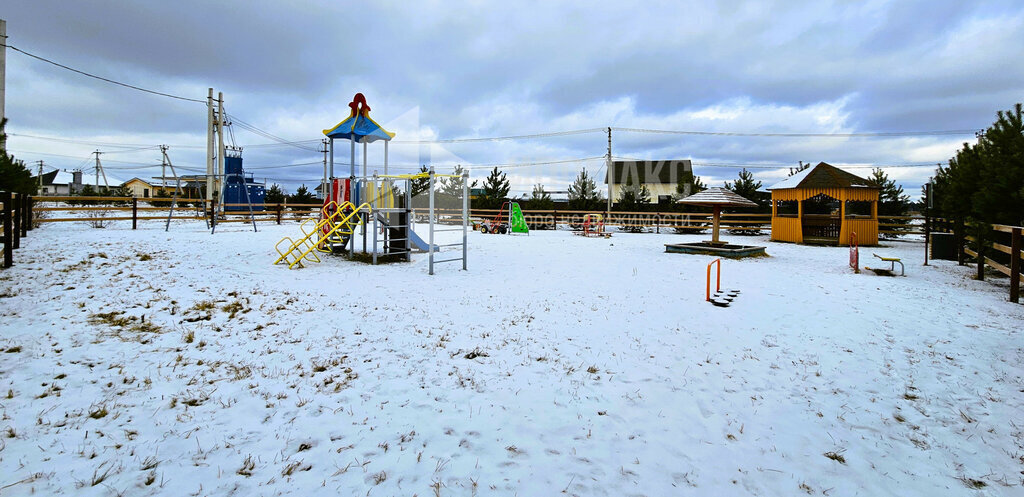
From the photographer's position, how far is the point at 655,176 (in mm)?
64500

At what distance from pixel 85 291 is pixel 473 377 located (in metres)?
6.31

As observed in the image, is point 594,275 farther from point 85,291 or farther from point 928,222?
point 928,222

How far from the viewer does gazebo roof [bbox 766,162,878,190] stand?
18.7m

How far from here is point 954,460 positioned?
10.3 feet

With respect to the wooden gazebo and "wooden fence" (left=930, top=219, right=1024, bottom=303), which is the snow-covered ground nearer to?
"wooden fence" (left=930, top=219, right=1024, bottom=303)

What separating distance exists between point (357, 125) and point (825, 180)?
702 inches

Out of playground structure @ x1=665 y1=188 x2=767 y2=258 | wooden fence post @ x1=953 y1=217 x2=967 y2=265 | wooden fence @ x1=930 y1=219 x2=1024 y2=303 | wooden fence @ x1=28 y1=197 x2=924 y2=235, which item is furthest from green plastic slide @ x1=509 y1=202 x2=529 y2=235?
wooden fence @ x1=930 y1=219 x2=1024 y2=303

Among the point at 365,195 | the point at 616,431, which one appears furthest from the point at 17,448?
the point at 365,195

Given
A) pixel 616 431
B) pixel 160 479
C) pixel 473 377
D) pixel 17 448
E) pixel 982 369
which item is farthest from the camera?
pixel 982 369

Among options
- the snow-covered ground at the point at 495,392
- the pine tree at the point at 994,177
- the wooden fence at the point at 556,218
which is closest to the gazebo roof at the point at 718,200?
the pine tree at the point at 994,177

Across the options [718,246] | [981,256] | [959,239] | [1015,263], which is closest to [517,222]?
[718,246]

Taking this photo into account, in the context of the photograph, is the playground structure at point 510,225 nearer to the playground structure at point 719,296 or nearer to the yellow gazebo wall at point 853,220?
the yellow gazebo wall at point 853,220

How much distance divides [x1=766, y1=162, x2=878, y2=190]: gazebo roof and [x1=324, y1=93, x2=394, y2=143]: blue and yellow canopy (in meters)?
16.7

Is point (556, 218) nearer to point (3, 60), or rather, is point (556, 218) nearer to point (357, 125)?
point (357, 125)
